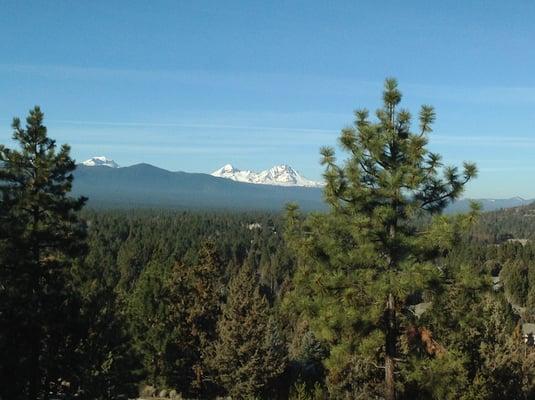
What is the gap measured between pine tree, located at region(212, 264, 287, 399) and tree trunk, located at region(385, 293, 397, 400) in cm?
1823

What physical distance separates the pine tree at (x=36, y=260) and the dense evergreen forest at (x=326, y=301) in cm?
4

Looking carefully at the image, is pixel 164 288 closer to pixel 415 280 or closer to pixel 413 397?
pixel 413 397

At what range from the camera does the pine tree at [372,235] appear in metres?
11.1

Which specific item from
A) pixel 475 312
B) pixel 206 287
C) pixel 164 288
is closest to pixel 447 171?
pixel 475 312

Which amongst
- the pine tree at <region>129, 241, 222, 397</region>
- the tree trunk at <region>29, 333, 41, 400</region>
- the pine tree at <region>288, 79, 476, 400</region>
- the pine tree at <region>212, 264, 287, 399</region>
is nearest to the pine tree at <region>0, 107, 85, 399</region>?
the tree trunk at <region>29, 333, 41, 400</region>

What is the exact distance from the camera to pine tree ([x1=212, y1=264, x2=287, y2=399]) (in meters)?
29.6

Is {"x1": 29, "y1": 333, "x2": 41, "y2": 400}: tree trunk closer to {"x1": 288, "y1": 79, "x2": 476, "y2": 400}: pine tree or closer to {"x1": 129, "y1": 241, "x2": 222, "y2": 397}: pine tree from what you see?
{"x1": 288, "y1": 79, "x2": 476, "y2": 400}: pine tree

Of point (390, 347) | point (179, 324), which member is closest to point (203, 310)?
point (179, 324)

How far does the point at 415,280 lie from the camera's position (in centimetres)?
1067

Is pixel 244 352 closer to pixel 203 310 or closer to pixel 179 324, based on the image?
pixel 203 310

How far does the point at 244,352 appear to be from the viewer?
29.9 m

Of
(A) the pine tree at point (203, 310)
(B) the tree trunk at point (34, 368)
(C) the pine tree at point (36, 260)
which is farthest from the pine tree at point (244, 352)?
(B) the tree trunk at point (34, 368)

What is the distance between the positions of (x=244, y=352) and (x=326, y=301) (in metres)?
19.6

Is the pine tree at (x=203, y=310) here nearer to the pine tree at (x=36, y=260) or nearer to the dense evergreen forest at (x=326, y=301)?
the dense evergreen forest at (x=326, y=301)
